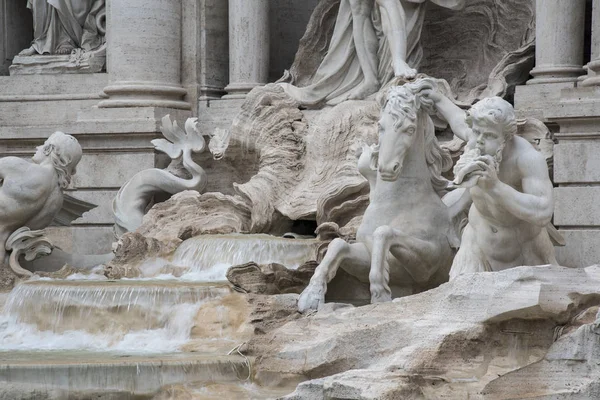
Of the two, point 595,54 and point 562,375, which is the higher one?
point 595,54

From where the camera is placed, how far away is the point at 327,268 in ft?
39.0

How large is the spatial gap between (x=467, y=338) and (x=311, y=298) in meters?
2.33

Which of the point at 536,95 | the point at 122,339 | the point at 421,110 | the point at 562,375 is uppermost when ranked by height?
the point at 421,110

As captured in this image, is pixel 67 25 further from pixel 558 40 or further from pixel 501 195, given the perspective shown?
pixel 501 195

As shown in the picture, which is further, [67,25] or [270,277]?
[67,25]

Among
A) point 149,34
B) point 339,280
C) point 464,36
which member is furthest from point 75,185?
point 339,280

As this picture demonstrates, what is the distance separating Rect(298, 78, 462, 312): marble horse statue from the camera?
38.9 feet

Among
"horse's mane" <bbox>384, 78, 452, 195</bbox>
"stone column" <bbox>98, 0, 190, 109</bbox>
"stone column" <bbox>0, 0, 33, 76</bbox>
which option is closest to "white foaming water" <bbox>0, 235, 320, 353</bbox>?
"horse's mane" <bbox>384, 78, 452, 195</bbox>

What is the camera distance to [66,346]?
12.0m

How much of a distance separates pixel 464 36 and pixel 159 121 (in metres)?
3.23

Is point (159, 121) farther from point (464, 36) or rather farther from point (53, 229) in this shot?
point (464, 36)

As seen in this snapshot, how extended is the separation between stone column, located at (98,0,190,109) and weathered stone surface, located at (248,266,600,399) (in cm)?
768

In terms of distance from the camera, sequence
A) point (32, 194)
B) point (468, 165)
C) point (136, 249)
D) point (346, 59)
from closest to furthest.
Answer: point (468, 165), point (136, 249), point (32, 194), point (346, 59)

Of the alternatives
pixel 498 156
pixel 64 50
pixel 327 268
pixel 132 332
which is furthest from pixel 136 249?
pixel 64 50
